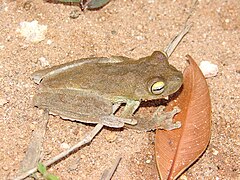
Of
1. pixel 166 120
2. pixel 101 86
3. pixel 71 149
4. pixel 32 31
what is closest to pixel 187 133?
pixel 166 120

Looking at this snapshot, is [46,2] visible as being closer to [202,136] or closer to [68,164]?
[68,164]

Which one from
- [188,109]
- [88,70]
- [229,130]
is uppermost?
[88,70]

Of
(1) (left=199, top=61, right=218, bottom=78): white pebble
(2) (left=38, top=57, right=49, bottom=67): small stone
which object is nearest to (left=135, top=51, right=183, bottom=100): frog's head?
(1) (left=199, top=61, right=218, bottom=78): white pebble

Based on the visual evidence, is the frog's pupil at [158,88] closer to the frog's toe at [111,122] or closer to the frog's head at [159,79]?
the frog's head at [159,79]

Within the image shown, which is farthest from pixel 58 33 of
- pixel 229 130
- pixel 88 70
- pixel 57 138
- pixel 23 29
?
pixel 229 130

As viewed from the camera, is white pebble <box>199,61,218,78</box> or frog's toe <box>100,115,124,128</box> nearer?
frog's toe <box>100,115,124,128</box>

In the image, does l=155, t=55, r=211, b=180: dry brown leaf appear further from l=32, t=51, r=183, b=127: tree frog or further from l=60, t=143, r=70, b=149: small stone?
l=60, t=143, r=70, b=149: small stone

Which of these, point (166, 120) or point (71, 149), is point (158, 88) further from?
point (71, 149)
